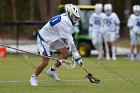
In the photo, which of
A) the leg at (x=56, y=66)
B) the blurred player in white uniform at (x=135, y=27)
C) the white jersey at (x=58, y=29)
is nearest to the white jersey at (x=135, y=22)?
the blurred player in white uniform at (x=135, y=27)

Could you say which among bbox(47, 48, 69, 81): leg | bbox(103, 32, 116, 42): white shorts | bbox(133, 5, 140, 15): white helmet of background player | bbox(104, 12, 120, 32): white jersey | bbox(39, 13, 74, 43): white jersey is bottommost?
bbox(103, 32, 116, 42): white shorts

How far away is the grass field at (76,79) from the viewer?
597 inches

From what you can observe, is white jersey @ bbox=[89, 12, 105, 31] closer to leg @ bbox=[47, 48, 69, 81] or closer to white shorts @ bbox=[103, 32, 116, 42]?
white shorts @ bbox=[103, 32, 116, 42]

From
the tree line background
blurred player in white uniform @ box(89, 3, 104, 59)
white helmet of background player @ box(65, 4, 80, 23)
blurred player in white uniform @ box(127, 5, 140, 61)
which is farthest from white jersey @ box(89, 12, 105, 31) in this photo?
the tree line background

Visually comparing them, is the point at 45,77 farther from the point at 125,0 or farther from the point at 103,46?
the point at 125,0

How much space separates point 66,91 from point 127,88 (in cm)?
158

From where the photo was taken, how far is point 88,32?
28.4 m

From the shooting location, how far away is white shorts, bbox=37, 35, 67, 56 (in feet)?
52.2

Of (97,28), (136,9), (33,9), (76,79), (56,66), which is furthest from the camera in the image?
(33,9)

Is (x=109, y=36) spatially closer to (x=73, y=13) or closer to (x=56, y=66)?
(x=56, y=66)

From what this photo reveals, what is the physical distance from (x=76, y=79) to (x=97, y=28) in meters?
8.98

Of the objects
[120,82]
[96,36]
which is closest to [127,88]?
[120,82]

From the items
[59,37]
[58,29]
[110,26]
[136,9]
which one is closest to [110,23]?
[110,26]

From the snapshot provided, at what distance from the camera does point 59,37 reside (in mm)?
16016
